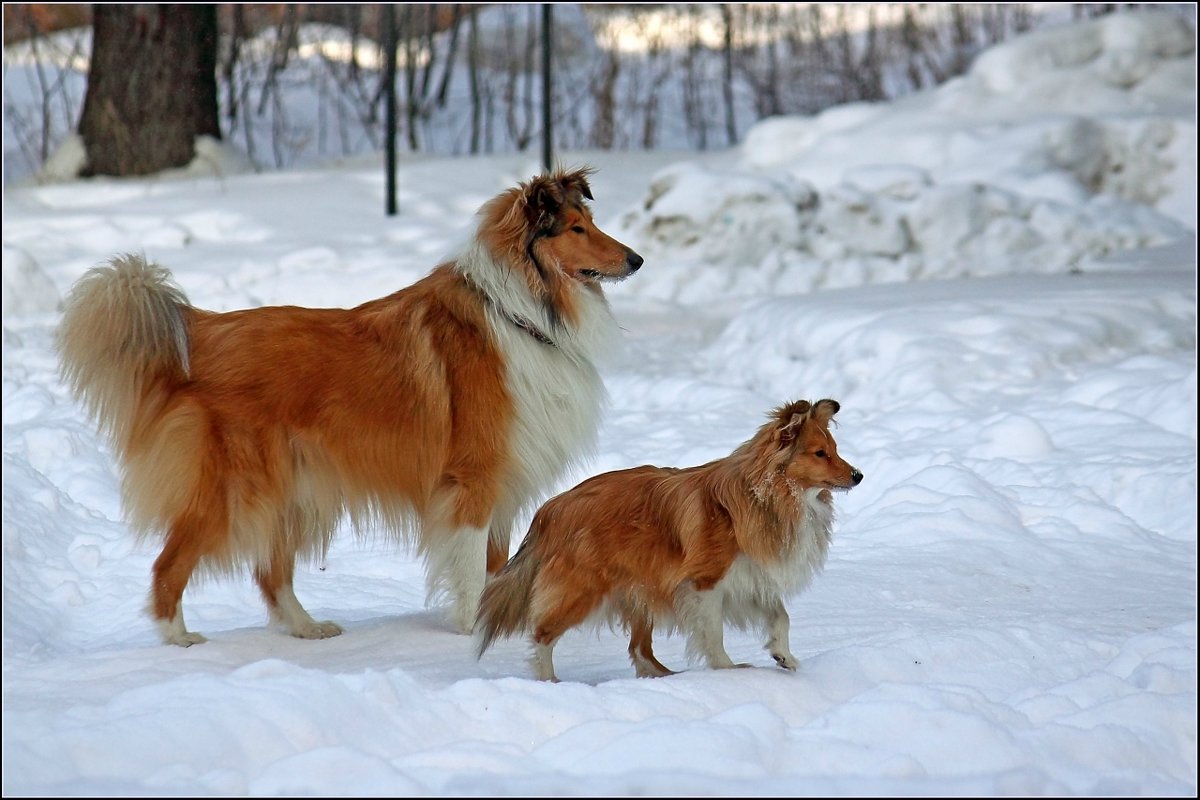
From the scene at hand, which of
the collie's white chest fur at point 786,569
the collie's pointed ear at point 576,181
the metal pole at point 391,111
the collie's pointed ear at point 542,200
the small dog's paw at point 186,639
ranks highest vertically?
the metal pole at point 391,111

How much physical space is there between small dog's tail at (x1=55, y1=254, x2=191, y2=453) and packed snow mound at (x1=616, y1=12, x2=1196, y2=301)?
8.38 metres

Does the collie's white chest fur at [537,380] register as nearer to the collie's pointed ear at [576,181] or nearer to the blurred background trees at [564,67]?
the collie's pointed ear at [576,181]

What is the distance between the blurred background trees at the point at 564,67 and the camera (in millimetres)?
17906

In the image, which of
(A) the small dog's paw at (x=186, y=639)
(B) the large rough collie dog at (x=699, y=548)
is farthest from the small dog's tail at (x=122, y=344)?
(B) the large rough collie dog at (x=699, y=548)

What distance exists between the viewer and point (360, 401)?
16.6ft

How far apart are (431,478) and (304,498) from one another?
47cm

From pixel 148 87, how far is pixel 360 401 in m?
11.3

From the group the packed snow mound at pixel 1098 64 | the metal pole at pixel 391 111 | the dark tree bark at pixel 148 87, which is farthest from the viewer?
the packed snow mound at pixel 1098 64

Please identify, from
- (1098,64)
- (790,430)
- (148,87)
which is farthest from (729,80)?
(790,430)

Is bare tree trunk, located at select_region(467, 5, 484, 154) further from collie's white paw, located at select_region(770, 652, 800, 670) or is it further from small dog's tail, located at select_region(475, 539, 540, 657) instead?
collie's white paw, located at select_region(770, 652, 800, 670)

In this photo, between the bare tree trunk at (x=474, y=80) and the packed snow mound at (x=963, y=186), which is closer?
the packed snow mound at (x=963, y=186)

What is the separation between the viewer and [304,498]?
508 cm

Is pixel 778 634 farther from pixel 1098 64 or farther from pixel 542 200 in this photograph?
pixel 1098 64

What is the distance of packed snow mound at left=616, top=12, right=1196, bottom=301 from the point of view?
43.2ft
